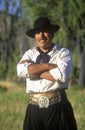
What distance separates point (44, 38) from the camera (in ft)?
18.9

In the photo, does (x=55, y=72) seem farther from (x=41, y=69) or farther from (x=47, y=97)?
(x=47, y=97)

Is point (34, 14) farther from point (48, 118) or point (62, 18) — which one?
point (48, 118)

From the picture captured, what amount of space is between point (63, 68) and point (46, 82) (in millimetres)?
250

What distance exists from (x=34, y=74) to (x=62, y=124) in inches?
Answer: 26.4

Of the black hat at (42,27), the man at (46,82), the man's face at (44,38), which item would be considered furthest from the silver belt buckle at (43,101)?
the black hat at (42,27)

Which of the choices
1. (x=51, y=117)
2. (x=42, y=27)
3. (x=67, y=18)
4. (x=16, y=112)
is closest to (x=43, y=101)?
(x=51, y=117)

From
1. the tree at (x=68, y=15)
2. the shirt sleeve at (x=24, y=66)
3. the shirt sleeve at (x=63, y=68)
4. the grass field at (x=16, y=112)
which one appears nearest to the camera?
the shirt sleeve at (x=63, y=68)

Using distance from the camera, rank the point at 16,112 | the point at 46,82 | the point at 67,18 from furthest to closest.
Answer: the point at 67,18, the point at 16,112, the point at 46,82

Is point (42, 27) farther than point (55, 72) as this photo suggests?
Yes

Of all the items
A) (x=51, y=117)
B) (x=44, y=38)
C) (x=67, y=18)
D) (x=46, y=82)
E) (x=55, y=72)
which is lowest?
(x=51, y=117)

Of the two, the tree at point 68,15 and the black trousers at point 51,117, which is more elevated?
the tree at point 68,15

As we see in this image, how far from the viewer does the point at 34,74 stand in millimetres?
5715

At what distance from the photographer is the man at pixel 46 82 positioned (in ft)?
18.6

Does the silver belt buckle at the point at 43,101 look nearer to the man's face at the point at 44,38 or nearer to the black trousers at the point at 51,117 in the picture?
the black trousers at the point at 51,117
